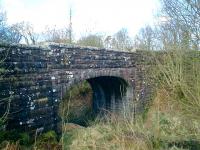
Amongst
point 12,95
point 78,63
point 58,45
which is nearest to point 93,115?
point 78,63

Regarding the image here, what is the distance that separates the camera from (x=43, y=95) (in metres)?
8.20

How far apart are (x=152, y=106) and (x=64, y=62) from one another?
6.14 meters

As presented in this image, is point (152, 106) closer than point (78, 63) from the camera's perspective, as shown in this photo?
No

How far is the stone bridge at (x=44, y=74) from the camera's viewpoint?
7133mm

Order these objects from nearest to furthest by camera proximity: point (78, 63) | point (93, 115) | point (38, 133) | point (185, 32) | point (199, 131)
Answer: point (199, 131)
point (38, 133)
point (185, 32)
point (78, 63)
point (93, 115)

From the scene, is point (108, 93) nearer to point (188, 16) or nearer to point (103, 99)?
point (103, 99)

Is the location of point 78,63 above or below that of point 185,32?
below

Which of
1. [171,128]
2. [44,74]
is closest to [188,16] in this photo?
[171,128]

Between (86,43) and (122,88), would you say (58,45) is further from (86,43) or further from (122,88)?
(86,43)

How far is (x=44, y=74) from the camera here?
822 cm

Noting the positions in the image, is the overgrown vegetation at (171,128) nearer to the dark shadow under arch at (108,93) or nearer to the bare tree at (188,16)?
the bare tree at (188,16)

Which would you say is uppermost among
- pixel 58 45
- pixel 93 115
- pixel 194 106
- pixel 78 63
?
pixel 58 45

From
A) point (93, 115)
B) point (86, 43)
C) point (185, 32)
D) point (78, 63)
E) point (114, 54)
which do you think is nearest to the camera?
point (185, 32)

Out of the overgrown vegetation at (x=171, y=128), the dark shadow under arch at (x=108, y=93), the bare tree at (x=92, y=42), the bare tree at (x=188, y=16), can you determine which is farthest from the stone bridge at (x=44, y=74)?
the bare tree at (x=92, y=42)
